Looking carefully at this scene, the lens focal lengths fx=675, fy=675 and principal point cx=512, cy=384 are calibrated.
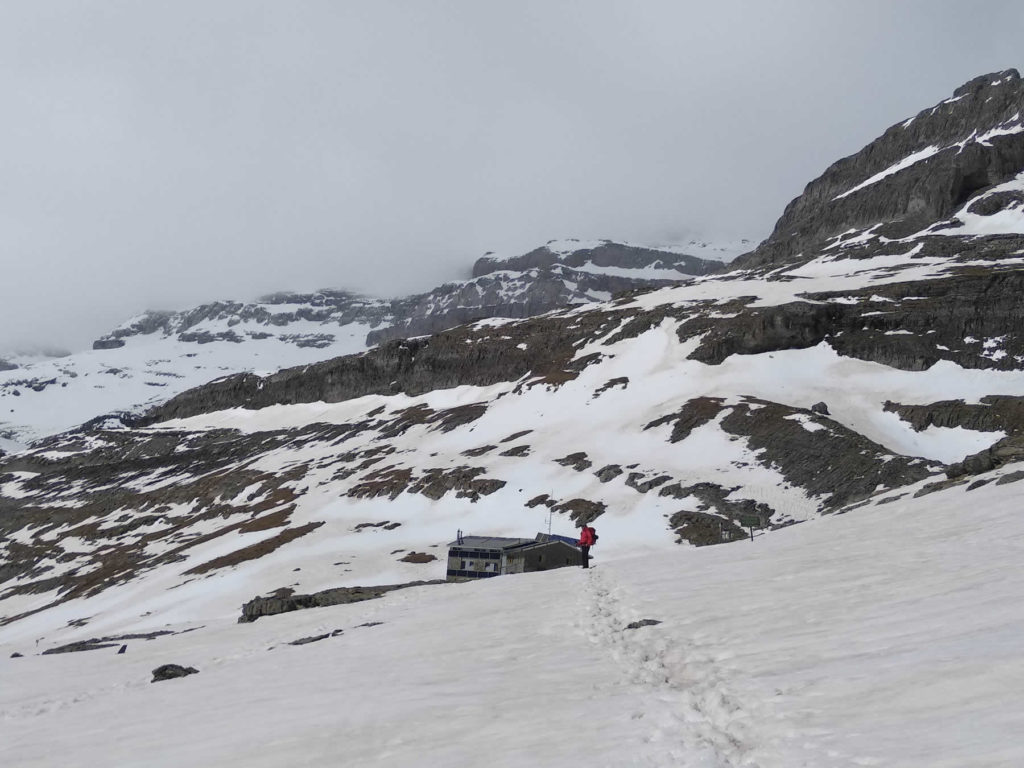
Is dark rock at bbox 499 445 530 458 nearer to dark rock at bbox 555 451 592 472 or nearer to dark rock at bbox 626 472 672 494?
dark rock at bbox 555 451 592 472

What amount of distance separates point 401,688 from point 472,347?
146m

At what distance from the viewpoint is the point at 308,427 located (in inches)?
6191

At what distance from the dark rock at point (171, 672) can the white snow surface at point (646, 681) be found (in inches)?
24.3

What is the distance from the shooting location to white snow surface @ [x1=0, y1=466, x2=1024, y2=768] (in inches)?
274

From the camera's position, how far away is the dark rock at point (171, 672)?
17.7 metres

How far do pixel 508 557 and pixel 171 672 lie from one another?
28202mm

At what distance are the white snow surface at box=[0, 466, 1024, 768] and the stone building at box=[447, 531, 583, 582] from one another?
23.1 meters

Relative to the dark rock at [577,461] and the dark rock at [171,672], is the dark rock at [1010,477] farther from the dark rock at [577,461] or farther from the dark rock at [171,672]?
the dark rock at [577,461]

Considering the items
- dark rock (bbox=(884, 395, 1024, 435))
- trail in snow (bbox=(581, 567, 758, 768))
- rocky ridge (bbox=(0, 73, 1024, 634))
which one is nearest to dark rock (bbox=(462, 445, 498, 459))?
rocky ridge (bbox=(0, 73, 1024, 634))

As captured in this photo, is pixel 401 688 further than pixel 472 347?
No

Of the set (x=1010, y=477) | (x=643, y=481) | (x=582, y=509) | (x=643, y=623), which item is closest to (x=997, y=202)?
(x=643, y=481)

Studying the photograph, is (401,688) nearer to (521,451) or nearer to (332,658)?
(332,658)

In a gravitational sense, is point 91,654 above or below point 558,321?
below

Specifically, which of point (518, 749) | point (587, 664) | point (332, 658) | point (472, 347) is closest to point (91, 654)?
point (332, 658)
